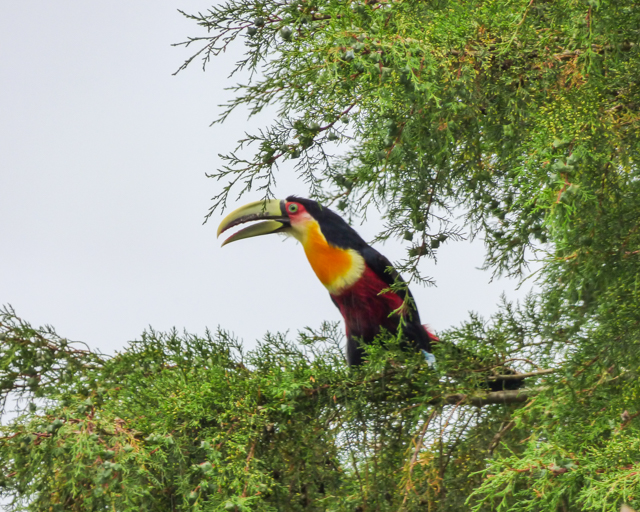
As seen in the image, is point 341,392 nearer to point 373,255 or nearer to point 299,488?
point 299,488

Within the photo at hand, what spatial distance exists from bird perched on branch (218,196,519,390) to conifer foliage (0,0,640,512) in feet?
1.30

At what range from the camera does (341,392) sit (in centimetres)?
187

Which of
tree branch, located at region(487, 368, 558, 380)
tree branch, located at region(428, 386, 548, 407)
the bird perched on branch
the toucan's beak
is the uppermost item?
the toucan's beak

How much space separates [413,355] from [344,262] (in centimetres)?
56

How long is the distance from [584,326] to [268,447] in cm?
87

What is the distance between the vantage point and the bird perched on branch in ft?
7.70

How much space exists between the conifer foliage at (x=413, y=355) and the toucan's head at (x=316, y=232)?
1.37 feet

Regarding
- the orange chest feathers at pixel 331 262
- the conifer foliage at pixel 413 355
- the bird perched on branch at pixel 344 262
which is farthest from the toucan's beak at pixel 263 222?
the conifer foliage at pixel 413 355

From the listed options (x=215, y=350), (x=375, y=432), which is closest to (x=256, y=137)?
(x=215, y=350)

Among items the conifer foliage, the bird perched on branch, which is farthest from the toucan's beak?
the conifer foliage

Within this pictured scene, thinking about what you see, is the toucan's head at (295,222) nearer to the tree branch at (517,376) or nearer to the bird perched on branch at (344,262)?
the bird perched on branch at (344,262)

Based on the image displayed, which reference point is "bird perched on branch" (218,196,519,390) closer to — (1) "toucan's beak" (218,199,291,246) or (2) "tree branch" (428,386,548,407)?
(1) "toucan's beak" (218,199,291,246)

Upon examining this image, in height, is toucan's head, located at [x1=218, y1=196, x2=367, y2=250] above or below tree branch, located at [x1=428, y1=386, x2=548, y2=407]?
above

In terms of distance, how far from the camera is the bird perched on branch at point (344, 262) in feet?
7.70
